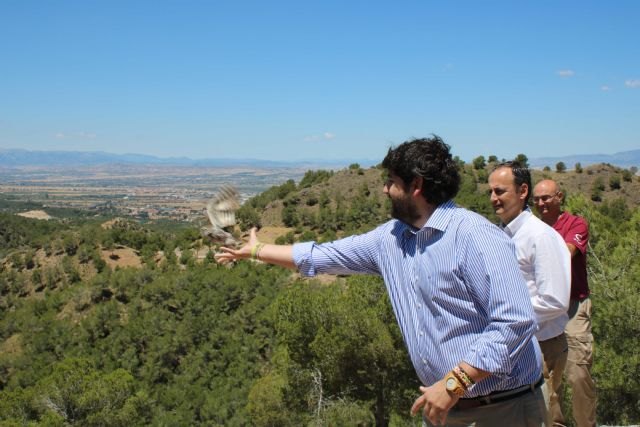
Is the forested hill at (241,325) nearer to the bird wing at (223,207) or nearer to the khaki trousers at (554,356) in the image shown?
the bird wing at (223,207)

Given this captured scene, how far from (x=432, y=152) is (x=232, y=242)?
104cm

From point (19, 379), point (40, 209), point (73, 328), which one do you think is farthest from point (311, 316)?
point (40, 209)

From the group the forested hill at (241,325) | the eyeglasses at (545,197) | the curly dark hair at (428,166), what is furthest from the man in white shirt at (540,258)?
the forested hill at (241,325)

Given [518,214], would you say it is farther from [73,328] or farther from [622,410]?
[73,328]

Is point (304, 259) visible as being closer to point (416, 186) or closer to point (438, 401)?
point (416, 186)

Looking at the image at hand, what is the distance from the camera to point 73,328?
81.3 ft

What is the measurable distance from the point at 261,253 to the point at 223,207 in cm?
28

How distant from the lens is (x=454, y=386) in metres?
1.85

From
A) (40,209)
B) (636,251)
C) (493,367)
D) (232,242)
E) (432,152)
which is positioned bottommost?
(40,209)

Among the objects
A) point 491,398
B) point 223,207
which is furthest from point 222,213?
point 491,398

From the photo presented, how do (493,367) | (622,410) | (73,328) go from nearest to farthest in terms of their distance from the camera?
(493,367)
(622,410)
(73,328)

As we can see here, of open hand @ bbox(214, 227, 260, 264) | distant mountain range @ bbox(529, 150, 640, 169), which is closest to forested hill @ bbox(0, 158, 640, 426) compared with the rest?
open hand @ bbox(214, 227, 260, 264)

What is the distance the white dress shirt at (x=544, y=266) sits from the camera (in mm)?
2686

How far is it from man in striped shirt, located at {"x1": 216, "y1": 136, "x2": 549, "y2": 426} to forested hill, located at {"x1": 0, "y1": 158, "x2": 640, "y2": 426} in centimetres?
307
